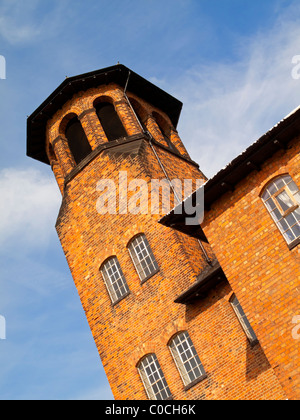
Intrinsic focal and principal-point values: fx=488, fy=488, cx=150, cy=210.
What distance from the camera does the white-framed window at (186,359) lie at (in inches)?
564

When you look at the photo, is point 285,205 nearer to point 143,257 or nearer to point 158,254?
point 158,254

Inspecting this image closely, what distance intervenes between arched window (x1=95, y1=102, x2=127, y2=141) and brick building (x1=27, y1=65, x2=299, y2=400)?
5cm

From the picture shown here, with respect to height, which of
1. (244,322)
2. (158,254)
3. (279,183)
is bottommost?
(244,322)

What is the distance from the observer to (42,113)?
890 inches

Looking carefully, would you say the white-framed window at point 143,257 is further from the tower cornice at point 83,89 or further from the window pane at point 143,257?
the tower cornice at point 83,89

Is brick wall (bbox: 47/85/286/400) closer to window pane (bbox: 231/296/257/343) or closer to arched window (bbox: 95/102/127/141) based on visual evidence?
window pane (bbox: 231/296/257/343)

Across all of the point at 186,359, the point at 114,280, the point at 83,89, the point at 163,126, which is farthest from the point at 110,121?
the point at 186,359

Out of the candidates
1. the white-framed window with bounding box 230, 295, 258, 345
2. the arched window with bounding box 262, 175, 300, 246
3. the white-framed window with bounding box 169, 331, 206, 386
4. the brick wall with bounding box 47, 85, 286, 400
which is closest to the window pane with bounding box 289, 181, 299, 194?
the arched window with bounding box 262, 175, 300, 246

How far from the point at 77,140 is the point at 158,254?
26.6 ft

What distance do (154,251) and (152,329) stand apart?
2.56 m

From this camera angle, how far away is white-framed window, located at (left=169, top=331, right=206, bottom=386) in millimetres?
14328

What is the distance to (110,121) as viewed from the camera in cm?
2178

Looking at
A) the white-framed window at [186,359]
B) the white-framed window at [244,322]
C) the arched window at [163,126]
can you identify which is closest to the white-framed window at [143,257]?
the white-framed window at [186,359]
